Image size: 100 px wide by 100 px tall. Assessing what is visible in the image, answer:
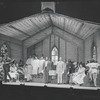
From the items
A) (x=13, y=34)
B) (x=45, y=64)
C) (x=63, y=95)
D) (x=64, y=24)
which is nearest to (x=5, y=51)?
(x=13, y=34)

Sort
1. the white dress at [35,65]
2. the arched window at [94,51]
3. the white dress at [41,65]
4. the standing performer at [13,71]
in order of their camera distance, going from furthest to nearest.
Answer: the white dress at [35,65] < the white dress at [41,65] < the standing performer at [13,71] < the arched window at [94,51]

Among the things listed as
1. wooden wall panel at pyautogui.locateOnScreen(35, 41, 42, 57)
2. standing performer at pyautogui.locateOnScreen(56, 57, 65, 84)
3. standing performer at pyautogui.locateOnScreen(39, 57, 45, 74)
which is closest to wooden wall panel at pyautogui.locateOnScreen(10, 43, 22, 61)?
wooden wall panel at pyautogui.locateOnScreen(35, 41, 42, 57)

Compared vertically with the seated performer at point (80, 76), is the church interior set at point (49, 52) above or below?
above

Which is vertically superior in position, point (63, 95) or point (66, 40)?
point (66, 40)

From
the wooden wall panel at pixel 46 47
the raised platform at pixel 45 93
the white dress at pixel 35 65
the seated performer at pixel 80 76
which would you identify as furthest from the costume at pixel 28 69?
the raised platform at pixel 45 93

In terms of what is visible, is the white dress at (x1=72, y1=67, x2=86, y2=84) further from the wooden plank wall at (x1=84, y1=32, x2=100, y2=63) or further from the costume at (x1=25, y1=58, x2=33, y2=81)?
the costume at (x1=25, y1=58, x2=33, y2=81)

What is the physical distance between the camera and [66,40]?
1462 cm

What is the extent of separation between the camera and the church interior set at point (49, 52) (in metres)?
11.9

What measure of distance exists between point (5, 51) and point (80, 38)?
412cm

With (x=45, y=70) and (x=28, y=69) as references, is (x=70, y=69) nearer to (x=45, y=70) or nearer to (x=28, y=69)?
(x=45, y=70)

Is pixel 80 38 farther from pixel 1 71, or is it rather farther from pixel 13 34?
pixel 1 71

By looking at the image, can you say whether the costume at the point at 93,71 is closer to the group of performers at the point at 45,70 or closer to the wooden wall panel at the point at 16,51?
the group of performers at the point at 45,70

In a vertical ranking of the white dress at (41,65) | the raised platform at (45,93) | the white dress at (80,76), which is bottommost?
the raised platform at (45,93)

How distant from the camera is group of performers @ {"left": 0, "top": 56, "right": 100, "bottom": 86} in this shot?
11.8 m
